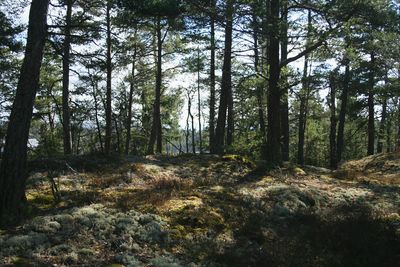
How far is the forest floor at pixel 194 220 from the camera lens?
738 cm

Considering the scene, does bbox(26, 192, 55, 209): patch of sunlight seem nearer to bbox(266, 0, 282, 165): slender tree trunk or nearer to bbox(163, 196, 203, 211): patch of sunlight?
bbox(163, 196, 203, 211): patch of sunlight

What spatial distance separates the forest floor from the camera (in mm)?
7379

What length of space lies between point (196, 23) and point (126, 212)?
23.3 feet

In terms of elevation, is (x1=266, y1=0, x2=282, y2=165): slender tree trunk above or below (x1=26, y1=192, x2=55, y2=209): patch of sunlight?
above

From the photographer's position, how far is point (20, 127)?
8.41 metres

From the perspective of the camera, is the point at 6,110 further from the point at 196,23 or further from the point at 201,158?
the point at 196,23

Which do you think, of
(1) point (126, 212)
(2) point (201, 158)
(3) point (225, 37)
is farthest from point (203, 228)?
(3) point (225, 37)

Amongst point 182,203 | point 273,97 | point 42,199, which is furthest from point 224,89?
point 42,199

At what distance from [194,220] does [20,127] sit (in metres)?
4.13

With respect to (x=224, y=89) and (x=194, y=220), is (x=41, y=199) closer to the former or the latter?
(x=194, y=220)

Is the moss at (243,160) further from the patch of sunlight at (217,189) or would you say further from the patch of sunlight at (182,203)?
the patch of sunlight at (182,203)

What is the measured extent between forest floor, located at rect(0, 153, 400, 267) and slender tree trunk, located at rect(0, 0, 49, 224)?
638mm

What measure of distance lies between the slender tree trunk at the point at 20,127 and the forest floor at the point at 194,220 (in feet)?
2.09

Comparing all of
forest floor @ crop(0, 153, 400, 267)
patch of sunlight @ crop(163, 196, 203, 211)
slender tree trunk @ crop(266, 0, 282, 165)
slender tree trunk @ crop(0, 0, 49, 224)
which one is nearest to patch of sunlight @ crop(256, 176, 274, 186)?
forest floor @ crop(0, 153, 400, 267)
